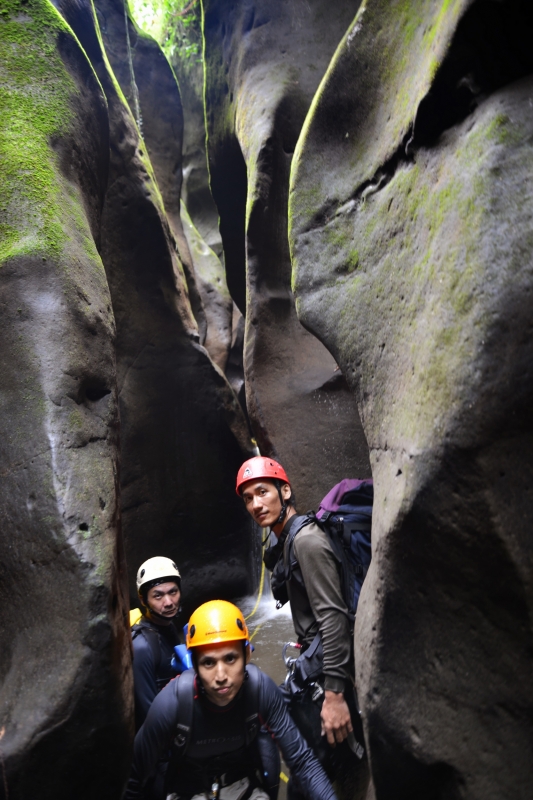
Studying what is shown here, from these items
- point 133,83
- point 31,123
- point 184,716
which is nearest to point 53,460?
point 184,716

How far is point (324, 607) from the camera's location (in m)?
2.83

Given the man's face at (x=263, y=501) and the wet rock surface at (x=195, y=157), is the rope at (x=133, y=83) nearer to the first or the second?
the wet rock surface at (x=195, y=157)

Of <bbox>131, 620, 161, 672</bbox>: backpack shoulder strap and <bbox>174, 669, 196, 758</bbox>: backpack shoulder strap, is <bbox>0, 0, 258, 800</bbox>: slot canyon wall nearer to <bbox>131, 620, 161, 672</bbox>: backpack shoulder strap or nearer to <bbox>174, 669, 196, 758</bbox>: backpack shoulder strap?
<bbox>174, 669, 196, 758</bbox>: backpack shoulder strap

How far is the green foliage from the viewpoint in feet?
32.2

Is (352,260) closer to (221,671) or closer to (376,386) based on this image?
(376,386)

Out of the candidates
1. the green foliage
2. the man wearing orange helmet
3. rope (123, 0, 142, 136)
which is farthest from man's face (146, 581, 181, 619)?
the green foliage

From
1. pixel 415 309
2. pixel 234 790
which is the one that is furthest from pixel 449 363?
pixel 234 790

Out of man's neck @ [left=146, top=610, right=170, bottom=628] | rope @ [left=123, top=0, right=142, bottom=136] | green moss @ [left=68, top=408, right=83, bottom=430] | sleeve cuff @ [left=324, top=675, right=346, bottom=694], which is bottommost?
sleeve cuff @ [left=324, top=675, right=346, bottom=694]

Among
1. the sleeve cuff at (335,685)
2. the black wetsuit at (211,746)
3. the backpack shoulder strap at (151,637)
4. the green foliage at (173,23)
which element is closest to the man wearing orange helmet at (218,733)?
the black wetsuit at (211,746)

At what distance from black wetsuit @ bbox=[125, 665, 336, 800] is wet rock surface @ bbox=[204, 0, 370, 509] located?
98.2 inches

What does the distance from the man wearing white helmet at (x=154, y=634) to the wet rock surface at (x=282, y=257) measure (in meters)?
1.82

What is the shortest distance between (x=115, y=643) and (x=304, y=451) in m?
3.03

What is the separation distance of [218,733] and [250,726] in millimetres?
164

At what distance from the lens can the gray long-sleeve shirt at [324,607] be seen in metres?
2.79
